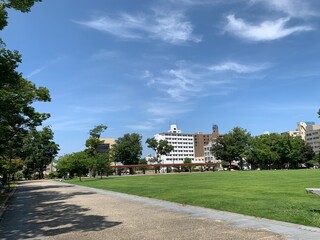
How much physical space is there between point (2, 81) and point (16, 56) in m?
3.28

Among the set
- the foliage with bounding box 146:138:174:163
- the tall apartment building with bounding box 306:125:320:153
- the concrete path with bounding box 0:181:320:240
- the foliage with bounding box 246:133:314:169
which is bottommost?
the concrete path with bounding box 0:181:320:240

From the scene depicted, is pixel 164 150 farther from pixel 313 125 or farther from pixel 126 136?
pixel 313 125

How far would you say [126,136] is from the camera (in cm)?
14025

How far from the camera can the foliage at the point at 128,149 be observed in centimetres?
13350

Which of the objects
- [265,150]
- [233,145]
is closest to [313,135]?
[233,145]

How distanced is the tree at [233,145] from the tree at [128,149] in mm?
30041

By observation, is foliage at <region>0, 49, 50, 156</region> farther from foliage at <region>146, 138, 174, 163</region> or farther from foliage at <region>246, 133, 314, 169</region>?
foliage at <region>146, 138, 174, 163</region>

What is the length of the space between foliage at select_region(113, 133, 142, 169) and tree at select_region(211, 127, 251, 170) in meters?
30.0

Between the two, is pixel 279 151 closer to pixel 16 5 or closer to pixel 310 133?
pixel 310 133

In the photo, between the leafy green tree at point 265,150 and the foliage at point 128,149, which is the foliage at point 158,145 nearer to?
the foliage at point 128,149

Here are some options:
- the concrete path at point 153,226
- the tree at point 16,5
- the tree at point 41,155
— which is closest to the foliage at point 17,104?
the tree at point 16,5

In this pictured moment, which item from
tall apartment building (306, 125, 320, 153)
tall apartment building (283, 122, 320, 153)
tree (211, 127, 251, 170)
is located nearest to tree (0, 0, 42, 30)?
tree (211, 127, 251, 170)

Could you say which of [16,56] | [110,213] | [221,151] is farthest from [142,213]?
[221,151]

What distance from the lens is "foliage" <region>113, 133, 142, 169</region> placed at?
133500 mm
